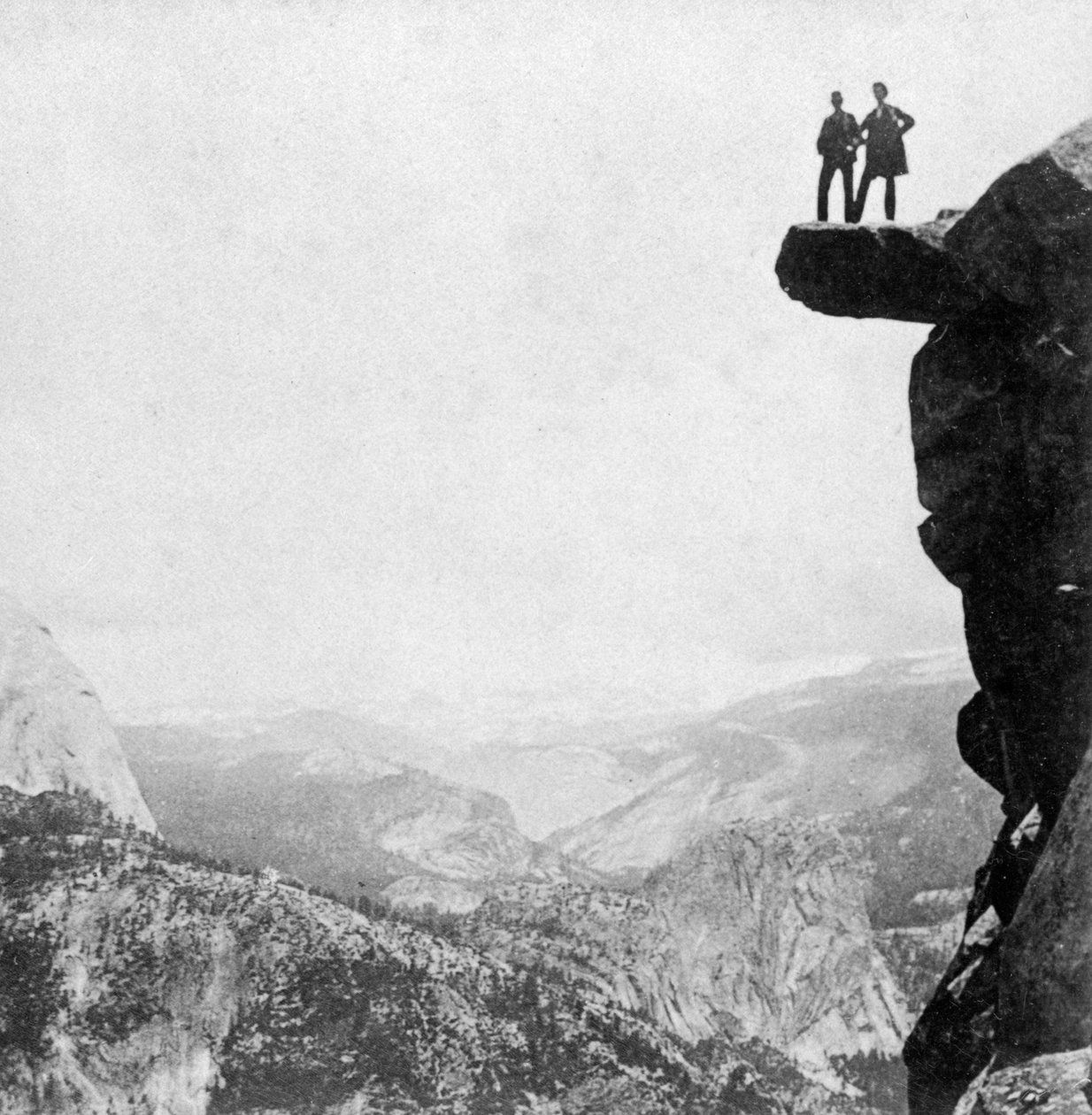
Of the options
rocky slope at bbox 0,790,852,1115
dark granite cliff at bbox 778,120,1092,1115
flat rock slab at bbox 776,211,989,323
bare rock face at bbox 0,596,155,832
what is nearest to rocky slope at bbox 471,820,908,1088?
bare rock face at bbox 0,596,155,832

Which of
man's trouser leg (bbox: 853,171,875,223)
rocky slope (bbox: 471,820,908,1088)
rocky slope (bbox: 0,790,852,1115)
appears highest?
man's trouser leg (bbox: 853,171,875,223)

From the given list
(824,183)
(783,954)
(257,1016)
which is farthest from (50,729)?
(783,954)

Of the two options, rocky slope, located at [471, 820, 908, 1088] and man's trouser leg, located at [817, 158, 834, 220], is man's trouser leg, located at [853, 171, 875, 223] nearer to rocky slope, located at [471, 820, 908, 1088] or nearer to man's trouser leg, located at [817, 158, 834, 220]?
man's trouser leg, located at [817, 158, 834, 220]

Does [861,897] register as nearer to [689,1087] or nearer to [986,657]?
[689,1087]

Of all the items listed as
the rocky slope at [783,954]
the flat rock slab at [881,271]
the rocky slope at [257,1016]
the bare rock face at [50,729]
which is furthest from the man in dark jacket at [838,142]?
the rocky slope at [783,954]

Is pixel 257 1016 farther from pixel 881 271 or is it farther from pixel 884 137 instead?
pixel 884 137

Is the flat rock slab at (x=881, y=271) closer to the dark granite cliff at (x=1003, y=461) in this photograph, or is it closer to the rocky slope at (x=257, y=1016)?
the dark granite cliff at (x=1003, y=461)
